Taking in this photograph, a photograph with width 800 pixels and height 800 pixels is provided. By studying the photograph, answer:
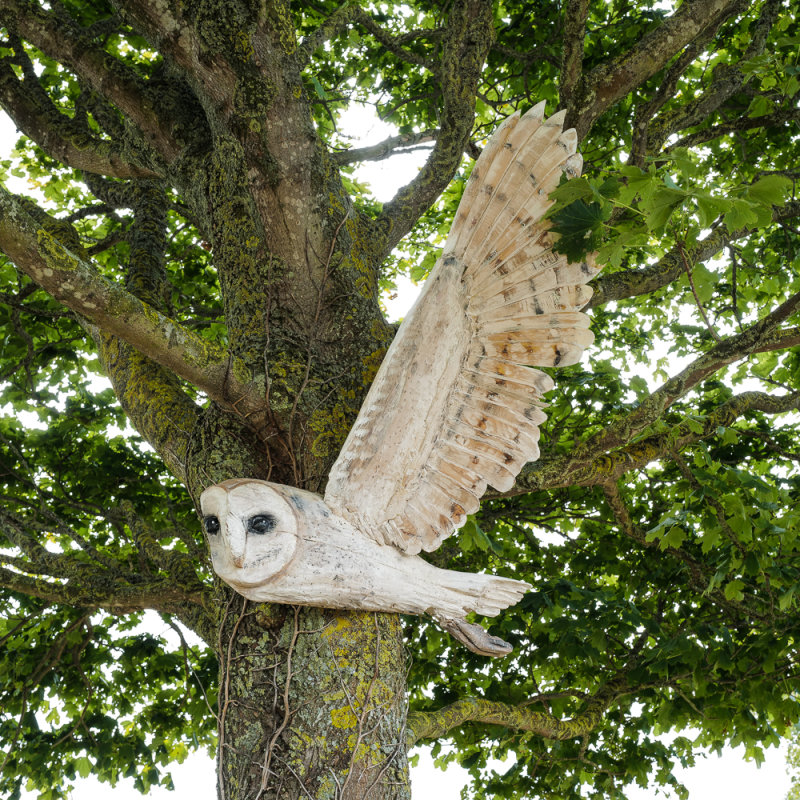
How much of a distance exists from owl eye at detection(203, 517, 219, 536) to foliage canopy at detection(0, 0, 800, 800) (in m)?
0.41

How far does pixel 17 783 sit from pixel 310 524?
168 inches

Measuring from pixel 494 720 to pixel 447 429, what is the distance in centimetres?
214

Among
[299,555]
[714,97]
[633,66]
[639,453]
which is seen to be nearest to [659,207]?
[299,555]

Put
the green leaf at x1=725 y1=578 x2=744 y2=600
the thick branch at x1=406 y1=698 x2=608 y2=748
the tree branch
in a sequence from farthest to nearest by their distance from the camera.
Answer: the tree branch < the green leaf at x1=725 y1=578 x2=744 y2=600 < the thick branch at x1=406 y1=698 x2=608 y2=748

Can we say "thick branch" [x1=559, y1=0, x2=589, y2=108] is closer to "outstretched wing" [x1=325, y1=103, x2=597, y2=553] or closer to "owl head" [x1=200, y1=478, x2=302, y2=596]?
"outstretched wing" [x1=325, y1=103, x2=597, y2=553]

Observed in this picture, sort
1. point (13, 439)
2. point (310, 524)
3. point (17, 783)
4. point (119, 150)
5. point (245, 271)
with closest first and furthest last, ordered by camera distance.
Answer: point (310, 524), point (245, 271), point (119, 150), point (17, 783), point (13, 439)

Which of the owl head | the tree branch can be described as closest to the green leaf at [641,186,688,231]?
the owl head

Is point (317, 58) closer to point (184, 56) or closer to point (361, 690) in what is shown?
point (184, 56)

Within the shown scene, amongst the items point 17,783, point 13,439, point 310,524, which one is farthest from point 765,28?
point 17,783

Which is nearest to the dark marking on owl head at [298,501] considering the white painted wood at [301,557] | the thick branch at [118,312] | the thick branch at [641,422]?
the white painted wood at [301,557]

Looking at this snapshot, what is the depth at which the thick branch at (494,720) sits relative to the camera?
3.70 meters

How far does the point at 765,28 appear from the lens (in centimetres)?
480

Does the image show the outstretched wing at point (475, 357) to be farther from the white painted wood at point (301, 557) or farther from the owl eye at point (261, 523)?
the owl eye at point (261, 523)

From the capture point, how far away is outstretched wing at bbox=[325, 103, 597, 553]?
2660 mm
